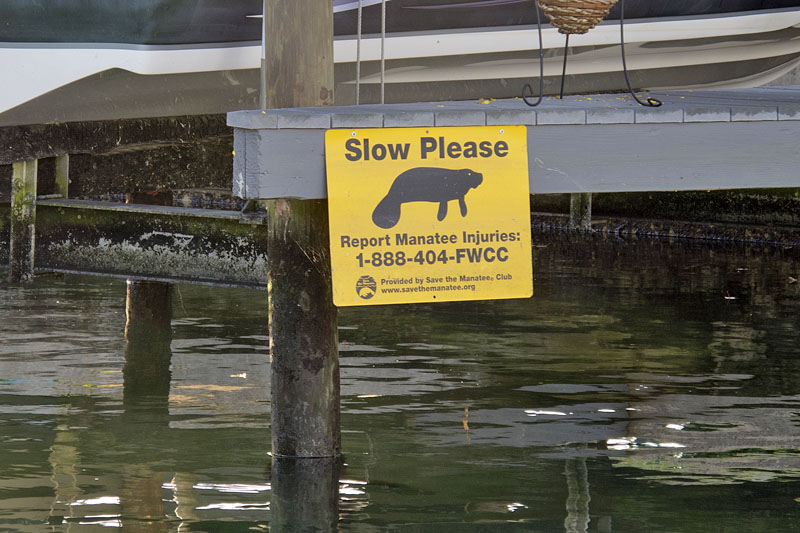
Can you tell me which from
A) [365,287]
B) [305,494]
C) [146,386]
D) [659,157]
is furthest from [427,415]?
[659,157]

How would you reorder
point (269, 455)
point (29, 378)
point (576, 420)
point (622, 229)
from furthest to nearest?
point (622, 229) < point (29, 378) < point (576, 420) < point (269, 455)

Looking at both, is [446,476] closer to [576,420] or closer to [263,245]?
[576,420]

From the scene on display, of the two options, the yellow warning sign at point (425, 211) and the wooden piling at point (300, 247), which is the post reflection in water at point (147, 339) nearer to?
the wooden piling at point (300, 247)

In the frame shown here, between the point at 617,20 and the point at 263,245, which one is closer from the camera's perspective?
the point at 263,245

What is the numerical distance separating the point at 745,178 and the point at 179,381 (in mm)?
4045

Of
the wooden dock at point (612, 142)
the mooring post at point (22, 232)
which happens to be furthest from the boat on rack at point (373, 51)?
the wooden dock at point (612, 142)

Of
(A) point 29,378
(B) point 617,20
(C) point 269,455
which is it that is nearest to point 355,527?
(C) point 269,455

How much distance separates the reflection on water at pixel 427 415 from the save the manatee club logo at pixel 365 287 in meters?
0.95

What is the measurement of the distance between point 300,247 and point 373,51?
2.60 metres

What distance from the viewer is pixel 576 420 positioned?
7098 millimetres

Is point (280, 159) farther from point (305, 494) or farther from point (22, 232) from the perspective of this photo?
point (22, 232)

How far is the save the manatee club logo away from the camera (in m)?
5.21

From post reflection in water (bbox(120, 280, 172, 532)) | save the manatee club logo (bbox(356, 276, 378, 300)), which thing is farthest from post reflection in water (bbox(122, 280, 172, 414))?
save the manatee club logo (bbox(356, 276, 378, 300))

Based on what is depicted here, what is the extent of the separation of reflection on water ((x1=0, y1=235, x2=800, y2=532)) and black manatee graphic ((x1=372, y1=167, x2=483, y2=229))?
1.26 metres
